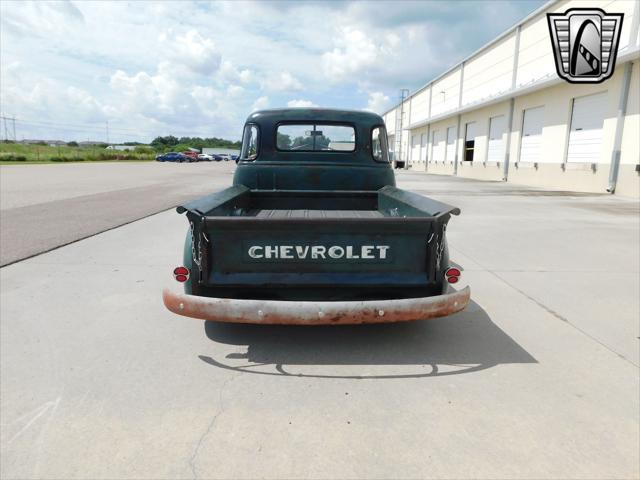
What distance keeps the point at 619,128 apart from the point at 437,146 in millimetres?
23778

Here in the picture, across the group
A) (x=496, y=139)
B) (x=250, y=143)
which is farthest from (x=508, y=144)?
(x=250, y=143)

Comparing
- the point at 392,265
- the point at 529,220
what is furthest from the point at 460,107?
the point at 392,265

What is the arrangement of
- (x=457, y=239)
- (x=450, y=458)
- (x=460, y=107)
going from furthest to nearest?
(x=460, y=107), (x=457, y=239), (x=450, y=458)

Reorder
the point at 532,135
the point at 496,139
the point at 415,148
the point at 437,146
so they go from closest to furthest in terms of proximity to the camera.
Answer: the point at 532,135, the point at 496,139, the point at 437,146, the point at 415,148

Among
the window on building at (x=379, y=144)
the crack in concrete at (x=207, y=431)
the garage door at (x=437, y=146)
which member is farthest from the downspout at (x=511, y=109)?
the crack in concrete at (x=207, y=431)

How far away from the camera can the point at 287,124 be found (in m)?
5.54

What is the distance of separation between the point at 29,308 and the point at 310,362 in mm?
2887

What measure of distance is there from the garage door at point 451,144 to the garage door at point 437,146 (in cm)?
163

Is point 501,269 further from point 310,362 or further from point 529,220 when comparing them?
point 529,220

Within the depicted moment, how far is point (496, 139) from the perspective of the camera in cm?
2603

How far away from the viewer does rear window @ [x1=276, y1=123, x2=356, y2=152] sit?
5539 mm

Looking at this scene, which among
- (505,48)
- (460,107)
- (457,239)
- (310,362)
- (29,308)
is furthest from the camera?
(460,107)

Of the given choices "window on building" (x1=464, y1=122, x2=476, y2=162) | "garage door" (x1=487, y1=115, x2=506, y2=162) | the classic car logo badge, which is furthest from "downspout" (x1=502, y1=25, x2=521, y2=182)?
"window on building" (x1=464, y1=122, x2=476, y2=162)

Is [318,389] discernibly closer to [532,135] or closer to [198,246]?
[198,246]
